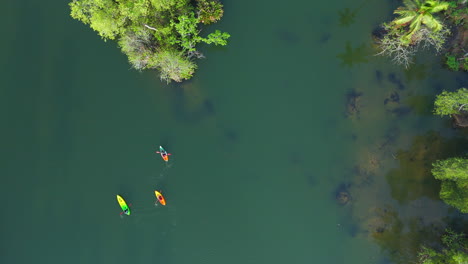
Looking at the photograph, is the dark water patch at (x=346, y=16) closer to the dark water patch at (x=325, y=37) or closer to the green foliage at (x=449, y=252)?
the dark water patch at (x=325, y=37)

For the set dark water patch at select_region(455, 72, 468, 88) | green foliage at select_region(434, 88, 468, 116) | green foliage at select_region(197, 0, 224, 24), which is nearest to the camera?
green foliage at select_region(434, 88, 468, 116)

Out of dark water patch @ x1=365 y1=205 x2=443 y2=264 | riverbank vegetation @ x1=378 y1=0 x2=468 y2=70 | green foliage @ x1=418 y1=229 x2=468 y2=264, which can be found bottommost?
green foliage @ x1=418 y1=229 x2=468 y2=264

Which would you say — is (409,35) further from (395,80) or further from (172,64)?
(172,64)

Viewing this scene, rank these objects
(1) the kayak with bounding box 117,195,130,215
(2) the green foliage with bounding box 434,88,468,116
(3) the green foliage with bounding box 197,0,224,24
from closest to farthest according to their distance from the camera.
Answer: (2) the green foliage with bounding box 434,88,468,116 < (3) the green foliage with bounding box 197,0,224,24 < (1) the kayak with bounding box 117,195,130,215

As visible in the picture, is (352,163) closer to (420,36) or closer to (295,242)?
(295,242)

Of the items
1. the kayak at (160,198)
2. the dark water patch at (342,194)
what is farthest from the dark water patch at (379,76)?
the kayak at (160,198)

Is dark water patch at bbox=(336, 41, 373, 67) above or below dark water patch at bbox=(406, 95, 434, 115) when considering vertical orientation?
above

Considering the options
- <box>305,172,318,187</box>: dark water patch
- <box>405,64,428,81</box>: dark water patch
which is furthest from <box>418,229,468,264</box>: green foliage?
<box>405,64,428,81</box>: dark water patch

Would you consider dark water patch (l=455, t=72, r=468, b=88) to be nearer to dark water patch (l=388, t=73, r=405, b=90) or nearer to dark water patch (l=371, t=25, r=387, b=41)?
dark water patch (l=388, t=73, r=405, b=90)
